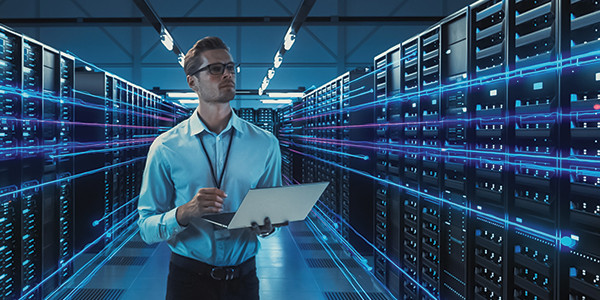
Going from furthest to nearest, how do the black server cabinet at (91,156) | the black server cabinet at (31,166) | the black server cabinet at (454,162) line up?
1. the black server cabinet at (91,156)
2. the black server cabinet at (31,166)
3. the black server cabinet at (454,162)

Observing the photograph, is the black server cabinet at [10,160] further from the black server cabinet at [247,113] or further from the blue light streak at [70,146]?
the black server cabinet at [247,113]

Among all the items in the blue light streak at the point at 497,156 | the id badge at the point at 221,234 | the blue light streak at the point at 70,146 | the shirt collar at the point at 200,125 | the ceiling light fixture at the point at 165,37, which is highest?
the ceiling light fixture at the point at 165,37

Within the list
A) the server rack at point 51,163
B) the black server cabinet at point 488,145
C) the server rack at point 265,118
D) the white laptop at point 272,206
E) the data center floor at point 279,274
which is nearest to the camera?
the white laptop at point 272,206

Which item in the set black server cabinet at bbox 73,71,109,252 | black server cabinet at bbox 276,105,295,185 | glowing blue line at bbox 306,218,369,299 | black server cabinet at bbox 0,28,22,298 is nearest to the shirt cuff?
black server cabinet at bbox 0,28,22,298

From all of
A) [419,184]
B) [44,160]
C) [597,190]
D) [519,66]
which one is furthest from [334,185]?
[597,190]

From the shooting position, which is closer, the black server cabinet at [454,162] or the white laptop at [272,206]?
the white laptop at [272,206]

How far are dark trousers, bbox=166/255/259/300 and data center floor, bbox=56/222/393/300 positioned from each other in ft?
7.94

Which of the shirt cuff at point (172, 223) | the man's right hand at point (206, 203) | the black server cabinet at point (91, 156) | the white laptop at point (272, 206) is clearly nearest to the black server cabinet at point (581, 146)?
the white laptop at point (272, 206)

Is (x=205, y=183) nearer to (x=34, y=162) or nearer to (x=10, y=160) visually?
(x=10, y=160)

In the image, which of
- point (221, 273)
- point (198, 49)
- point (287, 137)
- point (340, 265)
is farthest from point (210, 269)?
point (287, 137)

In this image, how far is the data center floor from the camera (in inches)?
156

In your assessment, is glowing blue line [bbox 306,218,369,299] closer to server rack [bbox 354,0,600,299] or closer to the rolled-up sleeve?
server rack [bbox 354,0,600,299]

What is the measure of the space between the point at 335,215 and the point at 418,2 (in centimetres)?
901

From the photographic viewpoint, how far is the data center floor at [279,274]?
3.96 m
